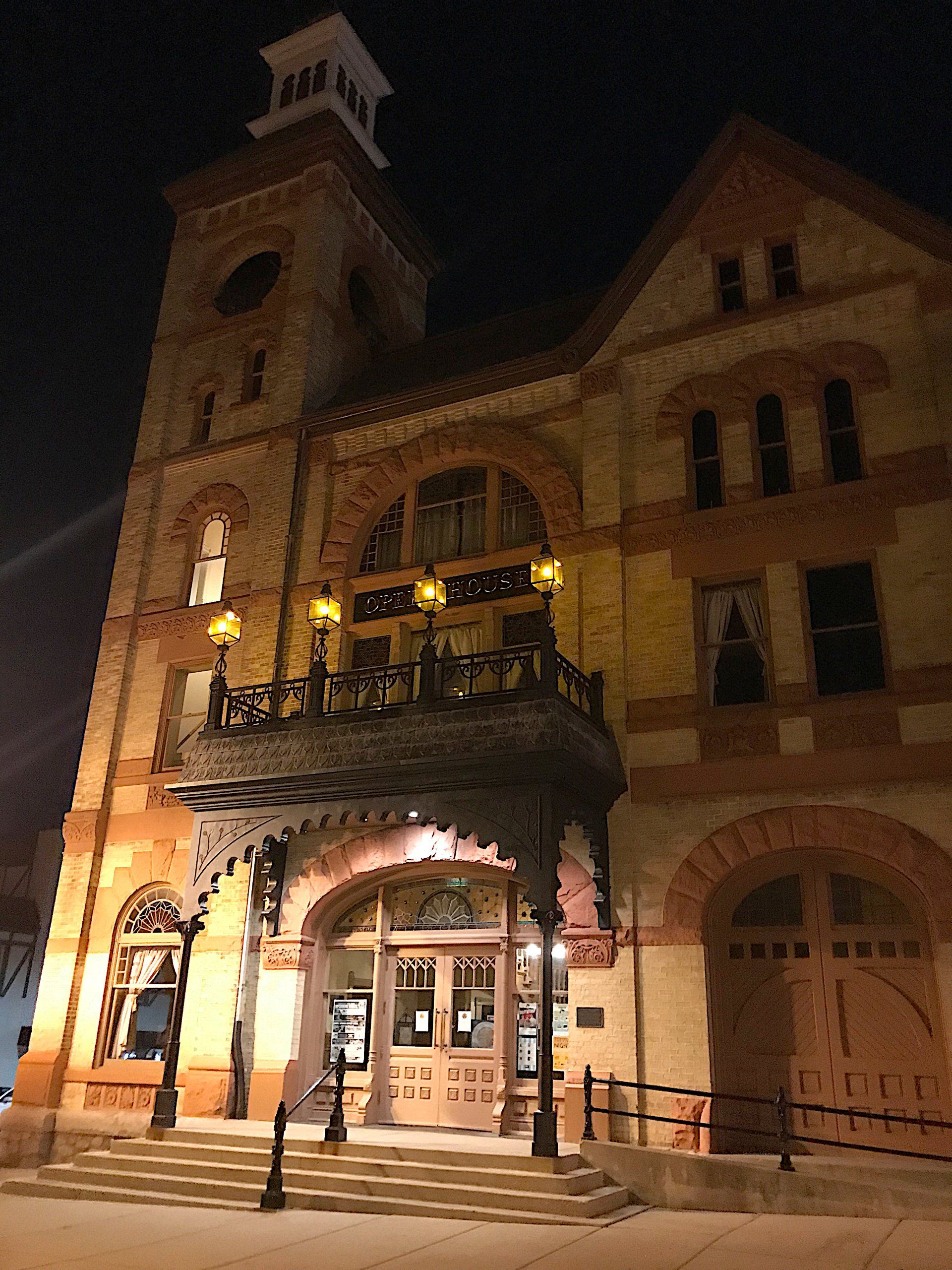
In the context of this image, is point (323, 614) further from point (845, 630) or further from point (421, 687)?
point (845, 630)

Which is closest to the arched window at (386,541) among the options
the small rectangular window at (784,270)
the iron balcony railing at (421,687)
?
the iron balcony railing at (421,687)

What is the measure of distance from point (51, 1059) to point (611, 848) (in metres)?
9.86

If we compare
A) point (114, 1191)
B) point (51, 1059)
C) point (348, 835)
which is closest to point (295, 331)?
point (348, 835)

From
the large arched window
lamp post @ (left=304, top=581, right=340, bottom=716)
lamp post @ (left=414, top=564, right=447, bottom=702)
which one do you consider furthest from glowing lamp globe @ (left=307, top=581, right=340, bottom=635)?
the large arched window

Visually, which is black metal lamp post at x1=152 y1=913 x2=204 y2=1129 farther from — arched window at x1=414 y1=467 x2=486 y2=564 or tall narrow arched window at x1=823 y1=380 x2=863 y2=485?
tall narrow arched window at x1=823 y1=380 x2=863 y2=485

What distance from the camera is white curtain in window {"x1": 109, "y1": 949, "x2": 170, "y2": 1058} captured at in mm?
16891

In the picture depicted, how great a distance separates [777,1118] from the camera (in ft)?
40.2

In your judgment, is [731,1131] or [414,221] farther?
[414,221]

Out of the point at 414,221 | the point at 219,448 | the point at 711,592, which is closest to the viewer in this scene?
the point at 711,592

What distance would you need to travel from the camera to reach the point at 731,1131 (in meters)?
12.5

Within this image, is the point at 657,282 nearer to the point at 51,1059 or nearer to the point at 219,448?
the point at 219,448

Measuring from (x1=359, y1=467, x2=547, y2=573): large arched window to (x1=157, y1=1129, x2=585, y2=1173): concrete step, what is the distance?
8.89m

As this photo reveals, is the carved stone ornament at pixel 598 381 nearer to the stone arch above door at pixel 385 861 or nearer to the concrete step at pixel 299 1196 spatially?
the stone arch above door at pixel 385 861

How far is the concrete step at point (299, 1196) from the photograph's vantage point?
10.2m
